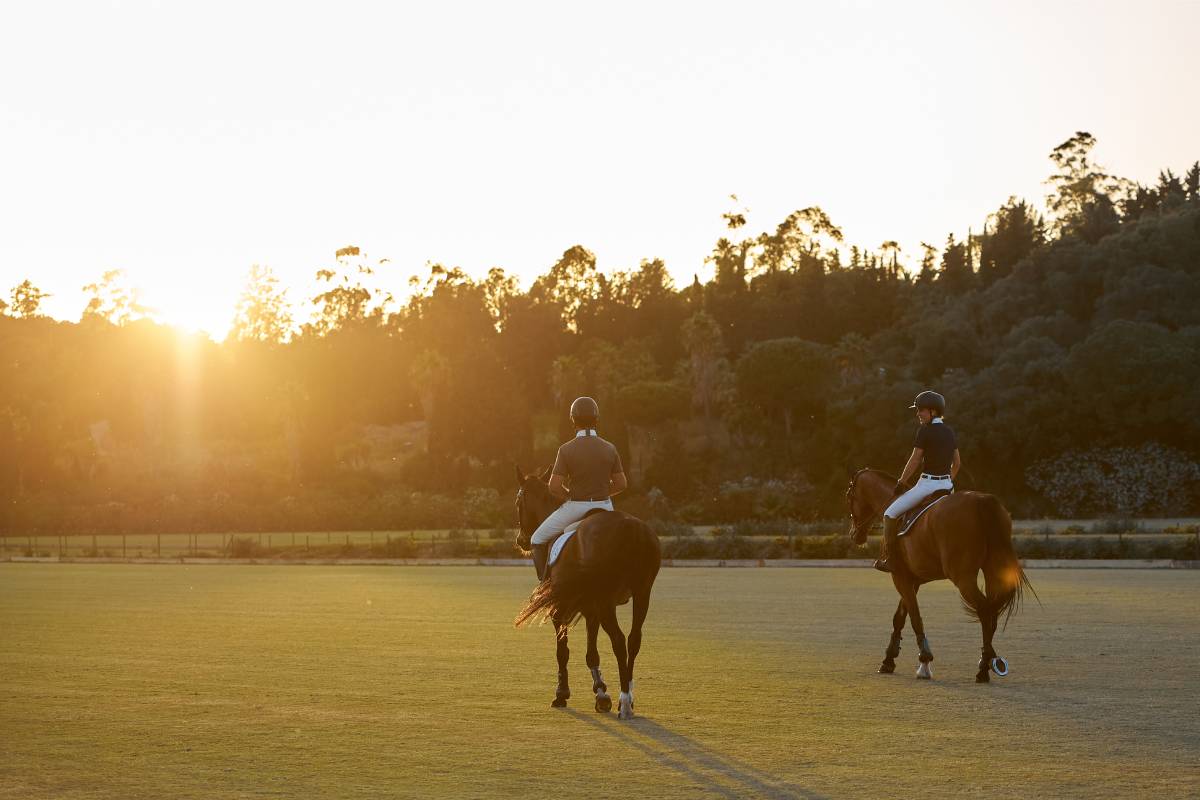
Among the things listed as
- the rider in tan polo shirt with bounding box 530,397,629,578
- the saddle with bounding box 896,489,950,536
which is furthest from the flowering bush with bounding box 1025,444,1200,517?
the rider in tan polo shirt with bounding box 530,397,629,578

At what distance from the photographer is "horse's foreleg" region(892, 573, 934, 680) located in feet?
42.8

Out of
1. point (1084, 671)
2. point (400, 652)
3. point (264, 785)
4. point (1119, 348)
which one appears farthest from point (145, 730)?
point (1119, 348)

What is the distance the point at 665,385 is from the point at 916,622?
76.2m

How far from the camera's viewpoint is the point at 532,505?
12273 millimetres

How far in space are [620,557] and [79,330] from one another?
12103 centimetres

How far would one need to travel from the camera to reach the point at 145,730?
34.3 feet

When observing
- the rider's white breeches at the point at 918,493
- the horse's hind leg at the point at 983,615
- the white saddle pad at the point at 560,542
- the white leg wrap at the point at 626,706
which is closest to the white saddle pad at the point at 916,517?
the rider's white breeches at the point at 918,493

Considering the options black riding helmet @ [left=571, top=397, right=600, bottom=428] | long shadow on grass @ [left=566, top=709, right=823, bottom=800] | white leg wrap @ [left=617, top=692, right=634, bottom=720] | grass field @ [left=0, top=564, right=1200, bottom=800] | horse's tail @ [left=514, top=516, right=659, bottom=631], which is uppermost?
black riding helmet @ [left=571, top=397, right=600, bottom=428]

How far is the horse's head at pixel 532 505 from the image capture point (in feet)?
40.2

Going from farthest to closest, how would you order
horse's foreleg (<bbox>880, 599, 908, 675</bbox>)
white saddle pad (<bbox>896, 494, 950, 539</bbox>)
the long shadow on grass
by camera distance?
white saddle pad (<bbox>896, 494, 950, 539</bbox>) < horse's foreleg (<bbox>880, 599, 908, 675</bbox>) < the long shadow on grass

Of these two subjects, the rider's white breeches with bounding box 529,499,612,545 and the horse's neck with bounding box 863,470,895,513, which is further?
the horse's neck with bounding box 863,470,895,513

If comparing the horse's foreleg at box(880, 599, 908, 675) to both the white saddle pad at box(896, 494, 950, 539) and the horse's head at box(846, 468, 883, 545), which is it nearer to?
the white saddle pad at box(896, 494, 950, 539)

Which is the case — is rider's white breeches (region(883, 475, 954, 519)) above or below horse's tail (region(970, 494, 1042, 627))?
above

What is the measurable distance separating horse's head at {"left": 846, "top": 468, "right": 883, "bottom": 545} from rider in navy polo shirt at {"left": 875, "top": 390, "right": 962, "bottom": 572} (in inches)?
29.1
